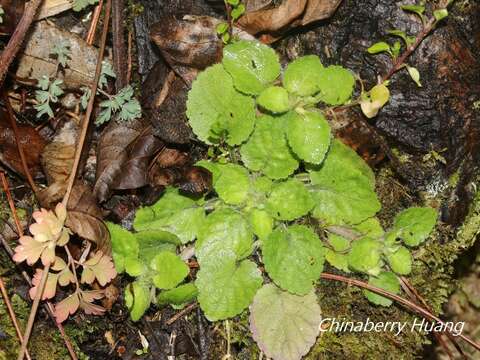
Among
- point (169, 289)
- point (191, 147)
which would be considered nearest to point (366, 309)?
point (169, 289)

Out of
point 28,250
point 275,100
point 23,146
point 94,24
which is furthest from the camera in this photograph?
point 94,24

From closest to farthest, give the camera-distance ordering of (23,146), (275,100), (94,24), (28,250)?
(28,250) → (275,100) → (23,146) → (94,24)

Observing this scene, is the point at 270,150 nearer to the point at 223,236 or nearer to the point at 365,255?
the point at 223,236

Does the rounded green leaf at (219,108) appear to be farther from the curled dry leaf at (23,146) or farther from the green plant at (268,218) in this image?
the curled dry leaf at (23,146)

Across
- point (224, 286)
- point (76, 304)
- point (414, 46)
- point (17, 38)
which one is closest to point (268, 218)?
point (224, 286)

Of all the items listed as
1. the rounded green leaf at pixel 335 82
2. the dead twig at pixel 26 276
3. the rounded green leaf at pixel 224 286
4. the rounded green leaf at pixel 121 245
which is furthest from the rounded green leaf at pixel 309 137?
the dead twig at pixel 26 276
